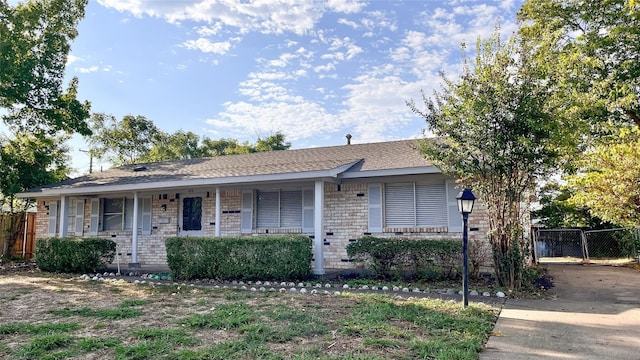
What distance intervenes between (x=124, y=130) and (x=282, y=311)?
83.2 feet

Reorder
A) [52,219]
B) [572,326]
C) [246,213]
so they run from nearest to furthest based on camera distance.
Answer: [572,326]
[246,213]
[52,219]

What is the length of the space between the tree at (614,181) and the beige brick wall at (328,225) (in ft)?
16.4

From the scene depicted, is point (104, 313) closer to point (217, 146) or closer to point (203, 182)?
point (203, 182)

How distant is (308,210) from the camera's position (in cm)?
1149

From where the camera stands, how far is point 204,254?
1011cm

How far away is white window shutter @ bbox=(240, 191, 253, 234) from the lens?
12094 mm

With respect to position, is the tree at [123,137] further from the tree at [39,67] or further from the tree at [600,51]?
the tree at [600,51]

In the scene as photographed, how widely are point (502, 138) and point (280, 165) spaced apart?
236 inches

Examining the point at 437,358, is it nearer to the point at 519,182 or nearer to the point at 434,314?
the point at 434,314

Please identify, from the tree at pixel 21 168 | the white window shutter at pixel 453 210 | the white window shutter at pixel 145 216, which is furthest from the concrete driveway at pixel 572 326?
the tree at pixel 21 168

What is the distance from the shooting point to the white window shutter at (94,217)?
14.3 meters

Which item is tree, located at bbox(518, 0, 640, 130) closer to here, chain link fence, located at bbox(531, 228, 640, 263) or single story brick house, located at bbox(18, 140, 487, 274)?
chain link fence, located at bbox(531, 228, 640, 263)

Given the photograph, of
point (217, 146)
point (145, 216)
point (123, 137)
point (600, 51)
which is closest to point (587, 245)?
point (600, 51)

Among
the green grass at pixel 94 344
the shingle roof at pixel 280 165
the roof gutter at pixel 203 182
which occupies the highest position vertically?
the shingle roof at pixel 280 165
